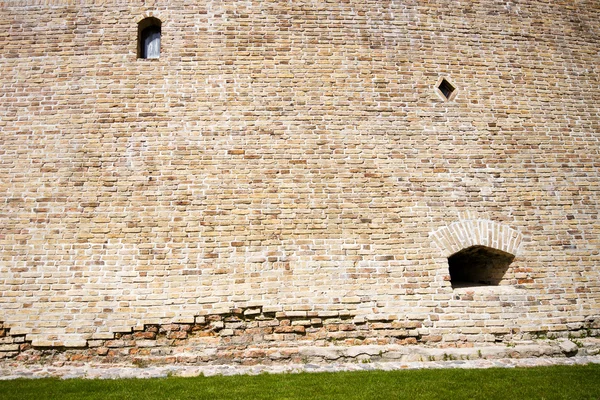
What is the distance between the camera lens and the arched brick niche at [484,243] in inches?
206

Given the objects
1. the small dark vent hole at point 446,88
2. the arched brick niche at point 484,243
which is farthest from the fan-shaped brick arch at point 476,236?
the small dark vent hole at point 446,88

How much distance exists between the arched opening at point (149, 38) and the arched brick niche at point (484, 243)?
5.55 metres

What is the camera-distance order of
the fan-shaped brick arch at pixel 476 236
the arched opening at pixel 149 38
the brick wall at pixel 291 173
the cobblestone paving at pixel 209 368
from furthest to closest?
1. the arched opening at pixel 149 38
2. the fan-shaped brick arch at pixel 476 236
3. the brick wall at pixel 291 173
4. the cobblestone paving at pixel 209 368

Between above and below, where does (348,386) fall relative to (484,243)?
below

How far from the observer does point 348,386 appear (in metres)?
3.85

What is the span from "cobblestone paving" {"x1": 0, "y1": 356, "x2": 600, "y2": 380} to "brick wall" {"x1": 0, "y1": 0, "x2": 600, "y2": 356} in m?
0.31

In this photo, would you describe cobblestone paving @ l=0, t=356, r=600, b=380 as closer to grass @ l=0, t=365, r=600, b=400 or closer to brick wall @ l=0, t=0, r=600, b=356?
grass @ l=0, t=365, r=600, b=400

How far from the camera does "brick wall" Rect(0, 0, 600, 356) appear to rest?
191 inches

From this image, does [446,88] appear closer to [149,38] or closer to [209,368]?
[149,38]

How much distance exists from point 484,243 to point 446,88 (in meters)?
2.74

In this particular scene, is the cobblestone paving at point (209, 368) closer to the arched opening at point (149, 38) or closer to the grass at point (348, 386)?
the grass at point (348, 386)

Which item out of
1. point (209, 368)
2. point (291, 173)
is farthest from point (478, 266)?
point (209, 368)

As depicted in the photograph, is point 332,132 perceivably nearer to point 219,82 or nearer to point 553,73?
point 219,82

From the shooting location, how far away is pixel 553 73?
630 cm
